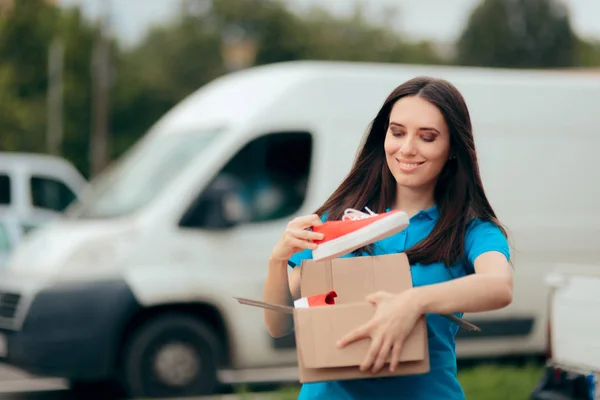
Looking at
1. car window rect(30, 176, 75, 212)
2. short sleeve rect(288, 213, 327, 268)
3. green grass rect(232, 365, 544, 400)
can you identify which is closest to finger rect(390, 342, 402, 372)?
short sleeve rect(288, 213, 327, 268)

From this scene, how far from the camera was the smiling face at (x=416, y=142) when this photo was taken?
94.7 inches

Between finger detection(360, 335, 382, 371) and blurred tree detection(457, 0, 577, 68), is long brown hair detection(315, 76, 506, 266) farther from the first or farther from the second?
blurred tree detection(457, 0, 577, 68)

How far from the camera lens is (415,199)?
255 cm

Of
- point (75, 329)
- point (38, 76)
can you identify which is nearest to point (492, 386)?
point (75, 329)

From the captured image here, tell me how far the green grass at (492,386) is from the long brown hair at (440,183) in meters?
4.01

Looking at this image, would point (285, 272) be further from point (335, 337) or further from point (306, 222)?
point (335, 337)

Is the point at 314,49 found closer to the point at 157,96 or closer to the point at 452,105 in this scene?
the point at 157,96

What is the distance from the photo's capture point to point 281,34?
188ft

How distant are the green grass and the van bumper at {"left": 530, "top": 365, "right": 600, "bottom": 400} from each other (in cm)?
162

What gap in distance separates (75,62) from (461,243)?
43426 mm

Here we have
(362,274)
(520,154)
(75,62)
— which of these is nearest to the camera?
(362,274)

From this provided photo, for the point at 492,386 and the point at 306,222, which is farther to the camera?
the point at 492,386

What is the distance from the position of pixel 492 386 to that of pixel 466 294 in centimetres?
480

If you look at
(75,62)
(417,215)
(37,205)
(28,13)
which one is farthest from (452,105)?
(75,62)
